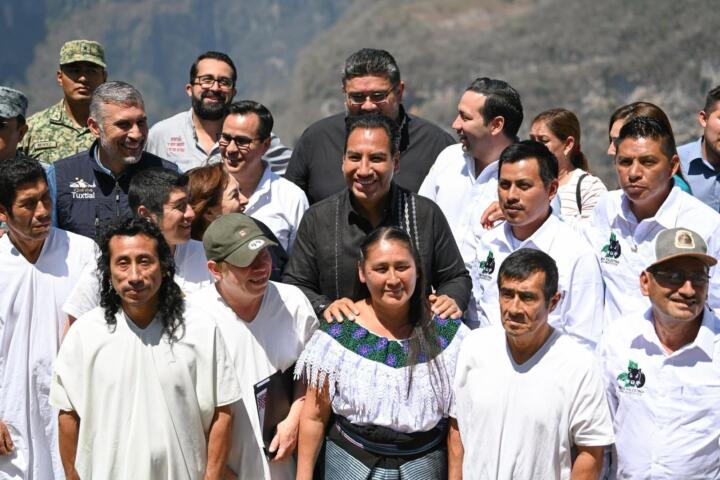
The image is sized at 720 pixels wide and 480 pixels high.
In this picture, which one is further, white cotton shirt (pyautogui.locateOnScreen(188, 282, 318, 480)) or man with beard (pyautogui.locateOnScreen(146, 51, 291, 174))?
man with beard (pyautogui.locateOnScreen(146, 51, 291, 174))

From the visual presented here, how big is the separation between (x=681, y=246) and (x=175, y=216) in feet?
8.67

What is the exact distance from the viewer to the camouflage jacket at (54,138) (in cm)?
748

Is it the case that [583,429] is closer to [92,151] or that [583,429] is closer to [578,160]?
[578,160]

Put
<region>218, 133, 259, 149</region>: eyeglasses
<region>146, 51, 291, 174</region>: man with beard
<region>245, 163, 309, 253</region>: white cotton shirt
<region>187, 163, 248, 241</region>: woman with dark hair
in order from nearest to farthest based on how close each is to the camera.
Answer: <region>187, 163, 248, 241</region>: woman with dark hair
<region>245, 163, 309, 253</region>: white cotton shirt
<region>218, 133, 259, 149</region>: eyeglasses
<region>146, 51, 291, 174</region>: man with beard

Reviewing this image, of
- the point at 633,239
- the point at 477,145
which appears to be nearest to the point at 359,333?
the point at 633,239

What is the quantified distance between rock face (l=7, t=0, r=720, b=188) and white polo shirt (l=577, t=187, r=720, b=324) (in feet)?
98.2

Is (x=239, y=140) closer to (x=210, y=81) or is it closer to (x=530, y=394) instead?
(x=210, y=81)

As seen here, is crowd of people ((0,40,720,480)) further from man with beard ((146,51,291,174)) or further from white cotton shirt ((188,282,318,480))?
man with beard ((146,51,291,174))

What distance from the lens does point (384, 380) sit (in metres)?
5.03

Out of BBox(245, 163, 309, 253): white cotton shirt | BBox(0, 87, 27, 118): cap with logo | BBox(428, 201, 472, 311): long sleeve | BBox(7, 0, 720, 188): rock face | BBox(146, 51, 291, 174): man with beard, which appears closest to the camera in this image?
BBox(428, 201, 472, 311): long sleeve

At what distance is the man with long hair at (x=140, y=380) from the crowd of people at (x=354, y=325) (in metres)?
0.01

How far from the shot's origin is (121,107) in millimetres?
6227

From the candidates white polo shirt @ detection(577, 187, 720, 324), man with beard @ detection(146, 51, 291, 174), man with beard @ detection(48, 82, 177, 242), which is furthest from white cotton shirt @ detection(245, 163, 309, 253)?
white polo shirt @ detection(577, 187, 720, 324)

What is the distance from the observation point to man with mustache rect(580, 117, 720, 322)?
18.3 feet
